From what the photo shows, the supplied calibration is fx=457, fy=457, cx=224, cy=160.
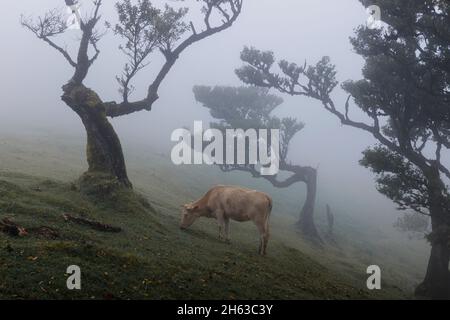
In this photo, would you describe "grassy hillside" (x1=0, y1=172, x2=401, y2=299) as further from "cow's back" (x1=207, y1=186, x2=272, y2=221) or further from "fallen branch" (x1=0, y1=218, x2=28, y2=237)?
"cow's back" (x1=207, y1=186, x2=272, y2=221)

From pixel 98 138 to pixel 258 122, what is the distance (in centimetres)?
2800

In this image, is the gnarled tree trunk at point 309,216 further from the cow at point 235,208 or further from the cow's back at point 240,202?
the cow's back at point 240,202

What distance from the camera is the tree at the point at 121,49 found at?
21.2 metres

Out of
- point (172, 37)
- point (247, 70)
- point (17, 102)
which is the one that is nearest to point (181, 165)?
point (247, 70)

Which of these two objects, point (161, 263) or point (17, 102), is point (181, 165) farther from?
point (17, 102)

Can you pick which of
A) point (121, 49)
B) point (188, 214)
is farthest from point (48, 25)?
point (188, 214)

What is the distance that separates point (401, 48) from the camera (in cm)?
2616

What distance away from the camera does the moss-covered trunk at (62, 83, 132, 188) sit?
21141 mm

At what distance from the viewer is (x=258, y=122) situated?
47.5m

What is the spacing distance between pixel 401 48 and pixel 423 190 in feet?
27.5

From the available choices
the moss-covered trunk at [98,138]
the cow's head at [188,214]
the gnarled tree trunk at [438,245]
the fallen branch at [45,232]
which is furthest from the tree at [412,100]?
the fallen branch at [45,232]

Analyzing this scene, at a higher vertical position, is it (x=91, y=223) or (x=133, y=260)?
(x=91, y=223)

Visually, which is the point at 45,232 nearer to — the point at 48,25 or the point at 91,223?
the point at 91,223
